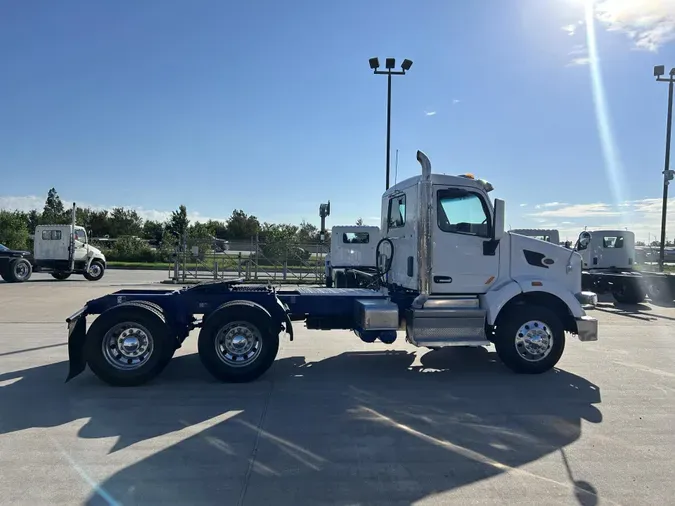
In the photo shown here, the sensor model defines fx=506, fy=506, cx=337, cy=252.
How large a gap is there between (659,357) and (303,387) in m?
6.09

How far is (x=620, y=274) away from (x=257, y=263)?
50.0 feet

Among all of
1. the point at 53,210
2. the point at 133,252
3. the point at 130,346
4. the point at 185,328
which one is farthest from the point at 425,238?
the point at 53,210

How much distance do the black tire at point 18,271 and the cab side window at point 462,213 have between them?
20106 millimetres

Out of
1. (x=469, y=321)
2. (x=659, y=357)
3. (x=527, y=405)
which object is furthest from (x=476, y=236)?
(x=659, y=357)

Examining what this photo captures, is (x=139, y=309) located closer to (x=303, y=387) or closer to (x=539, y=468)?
(x=303, y=387)

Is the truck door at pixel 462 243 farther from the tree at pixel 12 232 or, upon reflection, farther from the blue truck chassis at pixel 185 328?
the tree at pixel 12 232

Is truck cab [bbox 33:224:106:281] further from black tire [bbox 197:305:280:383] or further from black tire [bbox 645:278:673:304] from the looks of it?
black tire [bbox 645:278:673:304]

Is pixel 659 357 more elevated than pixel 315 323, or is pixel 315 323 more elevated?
pixel 315 323

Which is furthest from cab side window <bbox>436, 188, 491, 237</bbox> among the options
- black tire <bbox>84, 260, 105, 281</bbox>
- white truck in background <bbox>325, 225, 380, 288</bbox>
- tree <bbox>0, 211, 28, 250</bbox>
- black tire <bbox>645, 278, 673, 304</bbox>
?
tree <bbox>0, 211, 28, 250</bbox>

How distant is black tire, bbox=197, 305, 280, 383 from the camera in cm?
635

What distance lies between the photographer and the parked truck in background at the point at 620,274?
16594mm

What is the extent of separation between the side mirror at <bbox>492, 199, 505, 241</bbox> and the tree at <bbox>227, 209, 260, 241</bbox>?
60403mm

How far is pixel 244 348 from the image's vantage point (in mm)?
6516

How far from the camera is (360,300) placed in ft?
23.6
